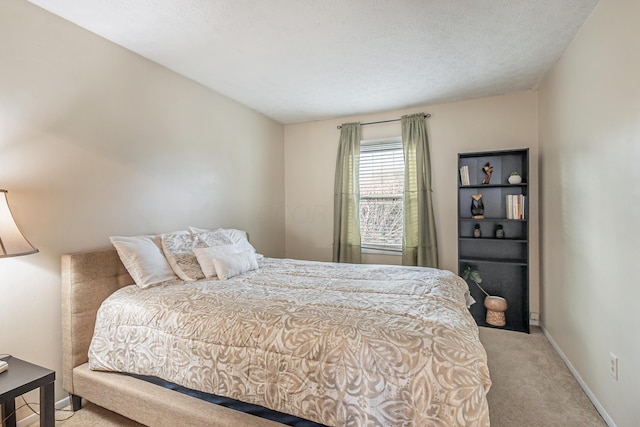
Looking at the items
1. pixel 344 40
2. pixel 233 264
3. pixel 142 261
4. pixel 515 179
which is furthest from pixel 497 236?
pixel 142 261

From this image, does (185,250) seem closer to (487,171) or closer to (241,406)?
(241,406)

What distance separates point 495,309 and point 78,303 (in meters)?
3.72

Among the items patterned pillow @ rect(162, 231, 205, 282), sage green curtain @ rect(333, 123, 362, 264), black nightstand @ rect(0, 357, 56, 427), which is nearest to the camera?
black nightstand @ rect(0, 357, 56, 427)

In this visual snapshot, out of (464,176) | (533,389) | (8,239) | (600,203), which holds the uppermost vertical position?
(464,176)

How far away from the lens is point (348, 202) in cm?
415

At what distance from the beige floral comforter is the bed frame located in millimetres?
86

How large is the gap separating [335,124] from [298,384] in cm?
362

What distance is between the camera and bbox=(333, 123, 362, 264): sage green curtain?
4113 mm

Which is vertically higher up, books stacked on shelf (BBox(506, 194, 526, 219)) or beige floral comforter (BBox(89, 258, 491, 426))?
books stacked on shelf (BBox(506, 194, 526, 219))

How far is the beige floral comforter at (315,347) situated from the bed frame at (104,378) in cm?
9

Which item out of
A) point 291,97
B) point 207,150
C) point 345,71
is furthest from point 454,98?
point 207,150

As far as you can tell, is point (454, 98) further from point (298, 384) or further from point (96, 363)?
point (96, 363)

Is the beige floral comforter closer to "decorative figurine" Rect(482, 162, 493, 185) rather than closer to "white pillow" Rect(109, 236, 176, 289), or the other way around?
"white pillow" Rect(109, 236, 176, 289)

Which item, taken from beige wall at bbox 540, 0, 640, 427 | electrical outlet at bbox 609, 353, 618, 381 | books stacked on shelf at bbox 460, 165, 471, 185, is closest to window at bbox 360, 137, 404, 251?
books stacked on shelf at bbox 460, 165, 471, 185
